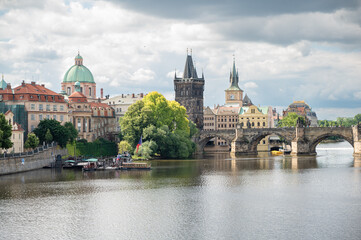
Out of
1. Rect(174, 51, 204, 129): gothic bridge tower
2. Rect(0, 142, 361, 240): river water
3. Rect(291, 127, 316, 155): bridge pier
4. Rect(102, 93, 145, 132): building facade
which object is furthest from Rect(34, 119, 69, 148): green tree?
Rect(174, 51, 204, 129): gothic bridge tower

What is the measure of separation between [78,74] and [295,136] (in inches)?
2594

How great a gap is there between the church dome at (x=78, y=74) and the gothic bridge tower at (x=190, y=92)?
27190mm

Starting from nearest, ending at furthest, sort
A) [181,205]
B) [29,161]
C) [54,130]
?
1. [181,205]
2. [29,161]
3. [54,130]

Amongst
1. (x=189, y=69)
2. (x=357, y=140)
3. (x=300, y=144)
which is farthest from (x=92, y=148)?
(x=189, y=69)

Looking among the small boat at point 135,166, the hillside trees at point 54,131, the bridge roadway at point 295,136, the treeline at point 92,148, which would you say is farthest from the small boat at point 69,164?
the bridge roadway at point 295,136

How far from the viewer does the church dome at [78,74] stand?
16338 cm

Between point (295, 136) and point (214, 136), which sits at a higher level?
point (214, 136)

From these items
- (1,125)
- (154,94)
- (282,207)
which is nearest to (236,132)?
(154,94)

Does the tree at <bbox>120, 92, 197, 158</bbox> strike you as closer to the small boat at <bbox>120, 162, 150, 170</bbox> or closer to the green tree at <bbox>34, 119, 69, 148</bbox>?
the green tree at <bbox>34, 119, 69, 148</bbox>

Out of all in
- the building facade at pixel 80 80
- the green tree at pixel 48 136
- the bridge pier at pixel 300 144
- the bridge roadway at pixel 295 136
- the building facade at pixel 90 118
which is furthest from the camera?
the building facade at pixel 80 80

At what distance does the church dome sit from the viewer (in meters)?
163

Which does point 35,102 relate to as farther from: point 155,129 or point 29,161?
point 155,129

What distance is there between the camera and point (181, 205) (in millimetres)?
55719

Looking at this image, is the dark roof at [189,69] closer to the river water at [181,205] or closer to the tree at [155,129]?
the tree at [155,129]
